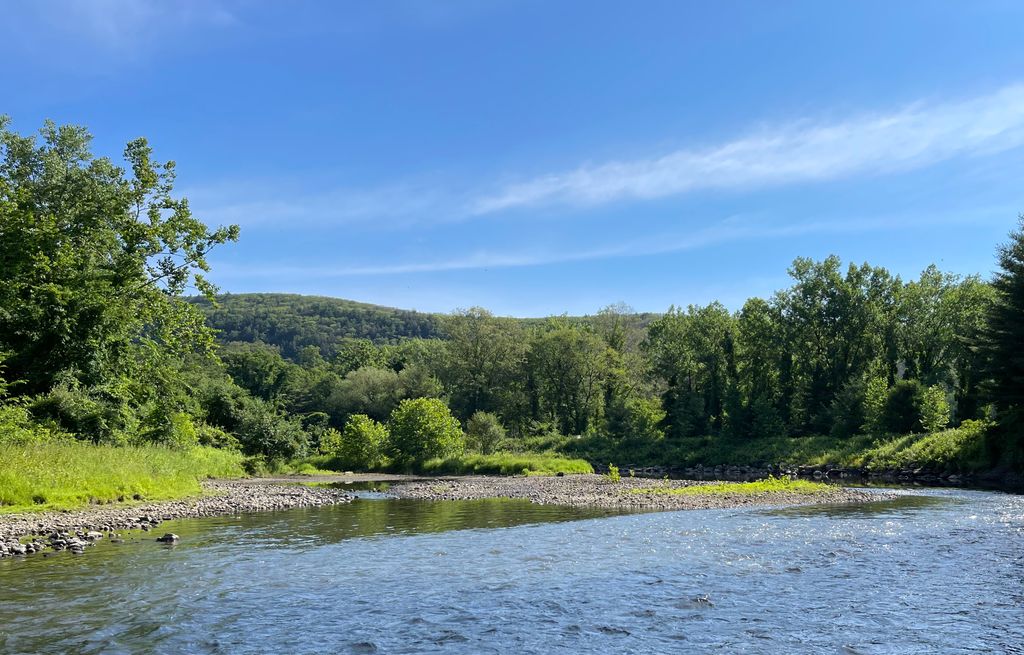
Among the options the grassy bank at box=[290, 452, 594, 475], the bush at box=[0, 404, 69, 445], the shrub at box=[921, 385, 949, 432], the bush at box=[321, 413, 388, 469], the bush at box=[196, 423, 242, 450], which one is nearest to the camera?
the bush at box=[0, 404, 69, 445]

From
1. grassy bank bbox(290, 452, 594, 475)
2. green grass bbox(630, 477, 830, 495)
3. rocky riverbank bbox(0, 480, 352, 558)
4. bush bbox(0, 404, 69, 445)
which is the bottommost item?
grassy bank bbox(290, 452, 594, 475)

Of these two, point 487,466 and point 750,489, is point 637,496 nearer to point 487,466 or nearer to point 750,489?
point 750,489

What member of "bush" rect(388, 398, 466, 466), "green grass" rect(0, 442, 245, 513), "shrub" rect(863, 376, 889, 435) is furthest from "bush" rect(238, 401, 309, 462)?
"shrub" rect(863, 376, 889, 435)

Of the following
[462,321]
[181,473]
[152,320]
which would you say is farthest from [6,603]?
[462,321]

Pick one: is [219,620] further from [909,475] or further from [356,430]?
[356,430]

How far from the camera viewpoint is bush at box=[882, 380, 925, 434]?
2189 inches

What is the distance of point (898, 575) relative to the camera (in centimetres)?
1362

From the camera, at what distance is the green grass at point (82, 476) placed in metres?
20.5

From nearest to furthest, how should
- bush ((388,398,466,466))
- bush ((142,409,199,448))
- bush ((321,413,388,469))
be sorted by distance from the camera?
bush ((142,409,199,448)), bush ((388,398,466,466)), bush ((321,413,388,469))

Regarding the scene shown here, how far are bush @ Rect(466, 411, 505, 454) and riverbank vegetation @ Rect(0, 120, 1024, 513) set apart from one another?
237 mm

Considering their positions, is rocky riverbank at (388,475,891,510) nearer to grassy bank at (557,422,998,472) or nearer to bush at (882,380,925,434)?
grassy bank at (557,422,998,472)

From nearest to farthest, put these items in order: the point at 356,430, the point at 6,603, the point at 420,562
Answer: the point at 6,603, the point at 420,562, the point at 356,430

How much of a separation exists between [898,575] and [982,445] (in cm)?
3656

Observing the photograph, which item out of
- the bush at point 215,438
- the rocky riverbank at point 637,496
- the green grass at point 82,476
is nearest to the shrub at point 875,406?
the rocky riverbank at point 637,496
